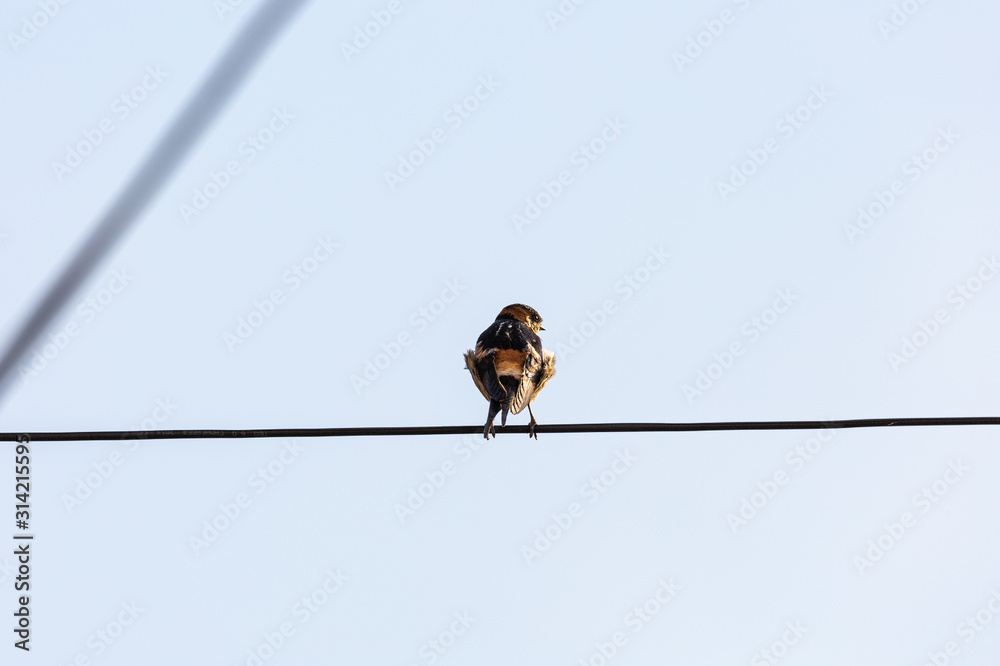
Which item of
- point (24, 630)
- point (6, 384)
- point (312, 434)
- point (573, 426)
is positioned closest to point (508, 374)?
point (573, 426)

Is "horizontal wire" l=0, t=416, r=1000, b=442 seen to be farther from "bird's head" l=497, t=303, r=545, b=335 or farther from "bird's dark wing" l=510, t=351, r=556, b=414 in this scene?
"bird's head" l=497, t=303, r=545, b=335

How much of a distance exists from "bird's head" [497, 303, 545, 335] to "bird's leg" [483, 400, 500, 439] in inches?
114

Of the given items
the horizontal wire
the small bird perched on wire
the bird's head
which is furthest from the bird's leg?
the bird's head

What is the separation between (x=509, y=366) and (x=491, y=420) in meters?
0.99

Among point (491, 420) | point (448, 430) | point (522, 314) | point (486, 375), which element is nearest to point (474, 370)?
point (486, 375)

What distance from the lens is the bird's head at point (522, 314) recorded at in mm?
10781

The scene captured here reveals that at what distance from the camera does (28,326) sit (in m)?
1.65

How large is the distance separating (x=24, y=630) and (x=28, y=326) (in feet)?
21.3

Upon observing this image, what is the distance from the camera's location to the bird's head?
10.8 metres

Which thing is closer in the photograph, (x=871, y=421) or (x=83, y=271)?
(x=83, y=271)

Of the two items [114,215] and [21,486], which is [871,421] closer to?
[114,215]

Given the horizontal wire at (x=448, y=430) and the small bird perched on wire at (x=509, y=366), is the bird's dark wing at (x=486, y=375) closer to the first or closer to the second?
the small bird perched on wire at (x=509, y=366)

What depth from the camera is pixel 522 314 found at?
1080 cm

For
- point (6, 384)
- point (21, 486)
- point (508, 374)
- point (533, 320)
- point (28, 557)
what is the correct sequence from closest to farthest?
point (6, 384) → point (21, 486) → point (28, 557) → point (508, 374) → point (533, 320)
